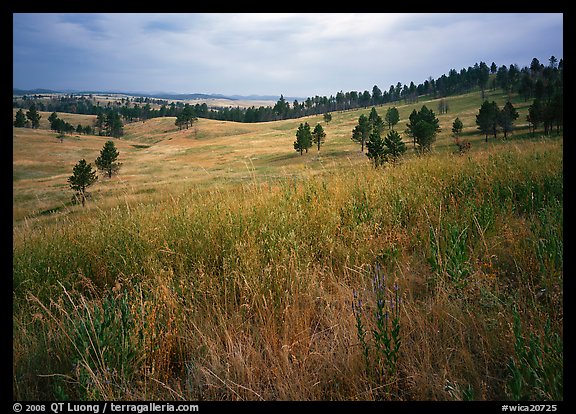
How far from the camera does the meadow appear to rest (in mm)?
1729

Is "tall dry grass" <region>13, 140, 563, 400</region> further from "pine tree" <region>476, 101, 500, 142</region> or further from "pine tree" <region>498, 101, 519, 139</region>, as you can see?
Answer: "pine tree" <region>498, 101, 519, 139</region>

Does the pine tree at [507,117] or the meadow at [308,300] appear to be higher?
the pine tree at [507,117]

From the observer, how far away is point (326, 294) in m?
2.47

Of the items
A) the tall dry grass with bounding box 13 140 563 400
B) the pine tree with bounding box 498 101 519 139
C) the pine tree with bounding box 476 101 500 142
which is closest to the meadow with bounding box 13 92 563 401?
the tall dry grass with bounding box 13 140 563 400

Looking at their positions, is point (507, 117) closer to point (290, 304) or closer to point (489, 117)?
point (489, 117)

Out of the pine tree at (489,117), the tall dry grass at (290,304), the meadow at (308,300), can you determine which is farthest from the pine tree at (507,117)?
the tall dry grass at (290,304)

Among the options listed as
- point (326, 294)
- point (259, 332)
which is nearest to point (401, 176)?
point (326, 294)

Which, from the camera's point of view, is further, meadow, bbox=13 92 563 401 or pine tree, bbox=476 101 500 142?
pine tree, bbox=476 101 500 142

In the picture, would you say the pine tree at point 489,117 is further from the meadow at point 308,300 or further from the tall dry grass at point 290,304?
the tall dry grass at point 290,304

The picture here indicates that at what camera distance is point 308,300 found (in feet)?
7.90

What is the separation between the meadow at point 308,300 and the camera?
1.73 meters

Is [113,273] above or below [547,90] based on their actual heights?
below
